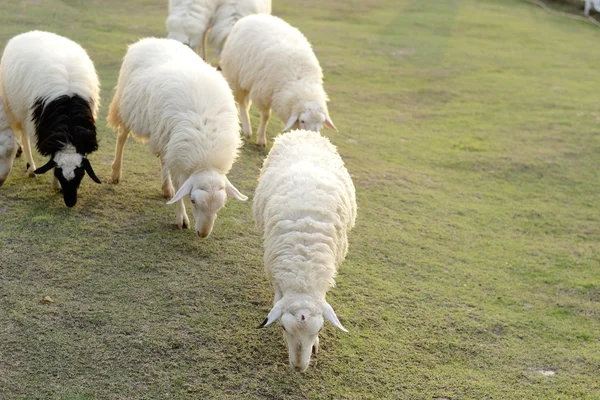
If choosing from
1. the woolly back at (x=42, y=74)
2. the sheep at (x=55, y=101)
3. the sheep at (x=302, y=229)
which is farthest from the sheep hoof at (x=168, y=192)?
the sheep at (x=302, y=229)

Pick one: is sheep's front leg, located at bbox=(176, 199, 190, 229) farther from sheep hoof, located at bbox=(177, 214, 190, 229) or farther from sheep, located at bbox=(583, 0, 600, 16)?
sheep, located at bbox=(583, 0, 600, 16)

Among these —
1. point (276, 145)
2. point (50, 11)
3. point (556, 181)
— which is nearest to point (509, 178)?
point (556, 181)

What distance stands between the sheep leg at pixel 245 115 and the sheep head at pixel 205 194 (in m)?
2.73

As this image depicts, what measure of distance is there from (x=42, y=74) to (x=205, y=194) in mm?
1870

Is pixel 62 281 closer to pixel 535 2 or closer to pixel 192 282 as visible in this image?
pixel 192 282

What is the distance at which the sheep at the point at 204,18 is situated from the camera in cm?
908

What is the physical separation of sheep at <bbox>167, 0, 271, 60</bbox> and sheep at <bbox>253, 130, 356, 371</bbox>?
15.0 ft

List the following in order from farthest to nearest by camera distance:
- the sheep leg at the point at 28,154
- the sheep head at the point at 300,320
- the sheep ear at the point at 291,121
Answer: the sheep ear at the point at 291,121
the sheep leg at the point at 28,154
the sheep head at the point at 300,320

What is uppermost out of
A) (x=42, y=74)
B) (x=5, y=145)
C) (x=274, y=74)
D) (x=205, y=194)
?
(x=42, y=74)

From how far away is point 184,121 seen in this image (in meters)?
5.12

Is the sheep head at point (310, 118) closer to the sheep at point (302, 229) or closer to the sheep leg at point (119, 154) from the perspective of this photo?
the sheep leg at point (119, 154)

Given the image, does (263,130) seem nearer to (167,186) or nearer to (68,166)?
(167,186)

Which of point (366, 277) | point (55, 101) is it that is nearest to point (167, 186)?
point (55, 101)

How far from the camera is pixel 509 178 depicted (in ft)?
26.0
